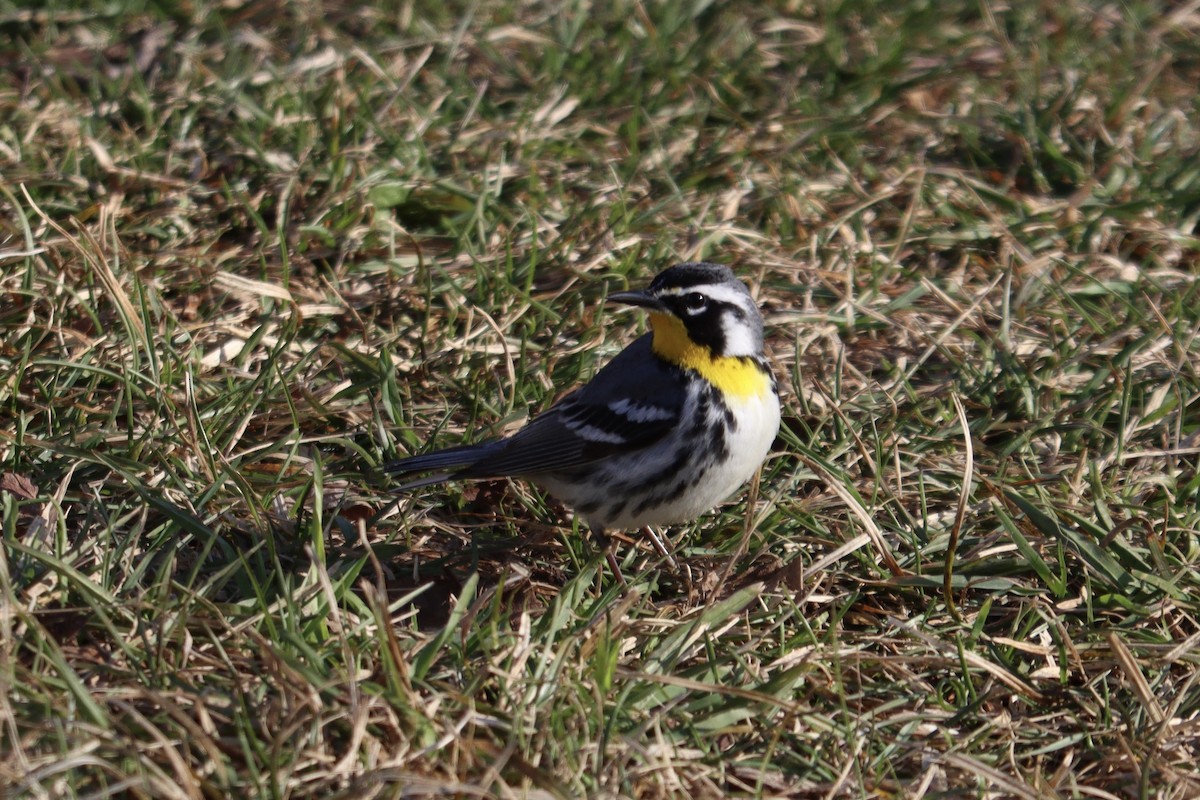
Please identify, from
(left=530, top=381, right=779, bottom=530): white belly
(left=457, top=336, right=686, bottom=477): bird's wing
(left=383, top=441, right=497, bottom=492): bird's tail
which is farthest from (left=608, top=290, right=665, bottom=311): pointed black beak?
(left=383, top=441, right=497, bottom=492): bird's tail

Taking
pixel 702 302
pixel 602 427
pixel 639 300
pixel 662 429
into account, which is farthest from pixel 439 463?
pixel 702 302

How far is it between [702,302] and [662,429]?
426 millimetres

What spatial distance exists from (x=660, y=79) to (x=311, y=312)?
243cm

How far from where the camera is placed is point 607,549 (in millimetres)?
4262

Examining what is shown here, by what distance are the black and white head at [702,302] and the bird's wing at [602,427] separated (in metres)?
0.15

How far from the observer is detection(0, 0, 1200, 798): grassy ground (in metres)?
3.38

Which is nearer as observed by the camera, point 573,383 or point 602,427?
point 602,427

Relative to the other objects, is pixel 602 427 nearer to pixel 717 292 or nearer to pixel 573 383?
pixel 717 292

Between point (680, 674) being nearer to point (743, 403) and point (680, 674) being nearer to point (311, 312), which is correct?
point (743, 403)

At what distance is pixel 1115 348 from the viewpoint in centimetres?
532

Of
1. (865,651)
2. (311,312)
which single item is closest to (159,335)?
(311,312)

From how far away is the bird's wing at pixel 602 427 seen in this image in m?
4.28

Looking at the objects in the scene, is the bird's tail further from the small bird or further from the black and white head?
the black and white head

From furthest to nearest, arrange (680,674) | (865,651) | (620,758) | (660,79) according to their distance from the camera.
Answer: (660,79)
(865,651)
(680,674)
(620,758)
